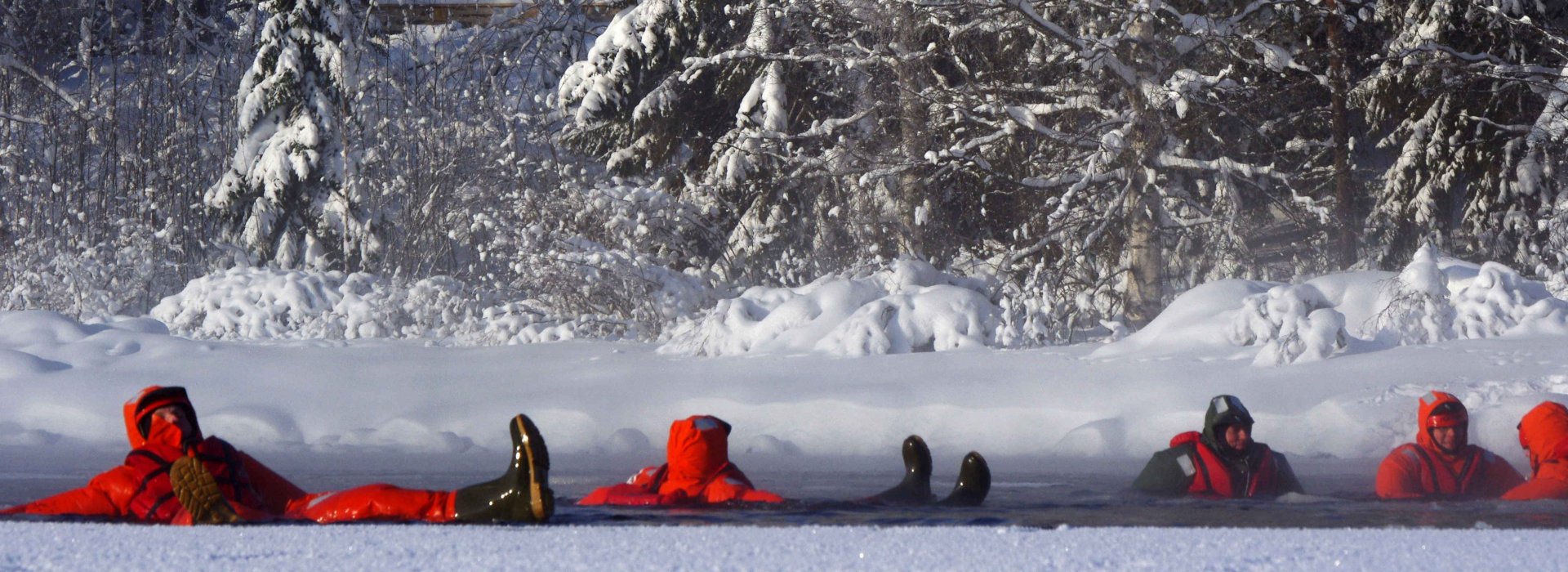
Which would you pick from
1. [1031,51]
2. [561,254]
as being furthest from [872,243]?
[561,254]

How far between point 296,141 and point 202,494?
15761mm

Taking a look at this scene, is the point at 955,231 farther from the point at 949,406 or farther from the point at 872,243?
the point at 949,406

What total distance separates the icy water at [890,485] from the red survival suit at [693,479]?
183 millimetres

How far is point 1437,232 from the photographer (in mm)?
16906

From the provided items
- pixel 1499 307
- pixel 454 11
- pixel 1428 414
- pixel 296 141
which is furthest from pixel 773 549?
pixel 454 11

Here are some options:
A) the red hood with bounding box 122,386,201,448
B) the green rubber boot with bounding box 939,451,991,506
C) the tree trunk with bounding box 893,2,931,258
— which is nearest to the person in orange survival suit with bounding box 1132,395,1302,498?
the green rubber boot with bounding box 939,451,991,506

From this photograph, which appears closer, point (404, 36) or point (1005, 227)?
point (1005, 227)

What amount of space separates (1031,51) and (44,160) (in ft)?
57.0

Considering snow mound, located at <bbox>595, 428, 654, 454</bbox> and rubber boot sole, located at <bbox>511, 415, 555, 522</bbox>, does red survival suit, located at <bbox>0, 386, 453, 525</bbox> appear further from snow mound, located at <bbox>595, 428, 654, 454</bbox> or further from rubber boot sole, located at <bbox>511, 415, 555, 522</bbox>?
snow mound, located at <bbox>595, 428, 654, 454</bbox>

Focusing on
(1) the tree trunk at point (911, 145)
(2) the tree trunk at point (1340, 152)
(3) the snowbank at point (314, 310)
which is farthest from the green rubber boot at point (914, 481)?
(2) the tree trunk at point (1340, 152)

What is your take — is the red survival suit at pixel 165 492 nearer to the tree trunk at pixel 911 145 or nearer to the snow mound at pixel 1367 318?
the snow mound at pixel 1367 318

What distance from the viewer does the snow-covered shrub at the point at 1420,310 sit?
10.8 m

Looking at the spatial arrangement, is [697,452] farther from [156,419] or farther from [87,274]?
[87,274]

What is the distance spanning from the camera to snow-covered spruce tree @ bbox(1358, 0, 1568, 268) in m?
14.8
